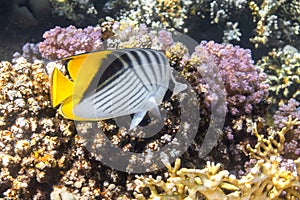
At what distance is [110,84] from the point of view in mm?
1634

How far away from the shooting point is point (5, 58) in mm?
3949

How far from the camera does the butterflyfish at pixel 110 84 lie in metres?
1.57

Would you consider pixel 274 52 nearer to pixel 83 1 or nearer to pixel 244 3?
pixel 244 3

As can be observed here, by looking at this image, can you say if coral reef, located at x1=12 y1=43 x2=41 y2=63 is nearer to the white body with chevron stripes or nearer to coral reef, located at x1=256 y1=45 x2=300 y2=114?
the white body with chevron stripes

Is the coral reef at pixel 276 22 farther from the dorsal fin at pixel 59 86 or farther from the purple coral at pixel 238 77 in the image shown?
the dorsal fin at pixel 59 86

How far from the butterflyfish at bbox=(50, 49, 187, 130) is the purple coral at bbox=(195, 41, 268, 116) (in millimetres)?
1148

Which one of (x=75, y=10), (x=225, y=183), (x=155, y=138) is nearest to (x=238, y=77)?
(x=155, y=138)

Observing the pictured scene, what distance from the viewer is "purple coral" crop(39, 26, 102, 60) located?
302 cm

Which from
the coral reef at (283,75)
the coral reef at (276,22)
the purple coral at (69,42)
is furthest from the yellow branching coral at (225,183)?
the coral reef at (276,22)

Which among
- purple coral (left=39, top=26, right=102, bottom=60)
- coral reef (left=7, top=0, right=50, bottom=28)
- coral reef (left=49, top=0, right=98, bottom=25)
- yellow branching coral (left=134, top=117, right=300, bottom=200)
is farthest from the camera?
coral reef (left=49, top=0, right=98, bottom=25)

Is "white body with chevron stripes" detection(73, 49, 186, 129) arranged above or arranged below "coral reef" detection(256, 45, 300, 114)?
above

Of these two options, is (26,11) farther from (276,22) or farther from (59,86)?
Answer: (276,22)

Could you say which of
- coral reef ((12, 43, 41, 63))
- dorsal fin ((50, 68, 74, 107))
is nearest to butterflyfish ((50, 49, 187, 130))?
dorsal fin ((50, 68, 74, 107))

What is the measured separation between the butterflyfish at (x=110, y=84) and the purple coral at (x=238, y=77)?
115 cm
